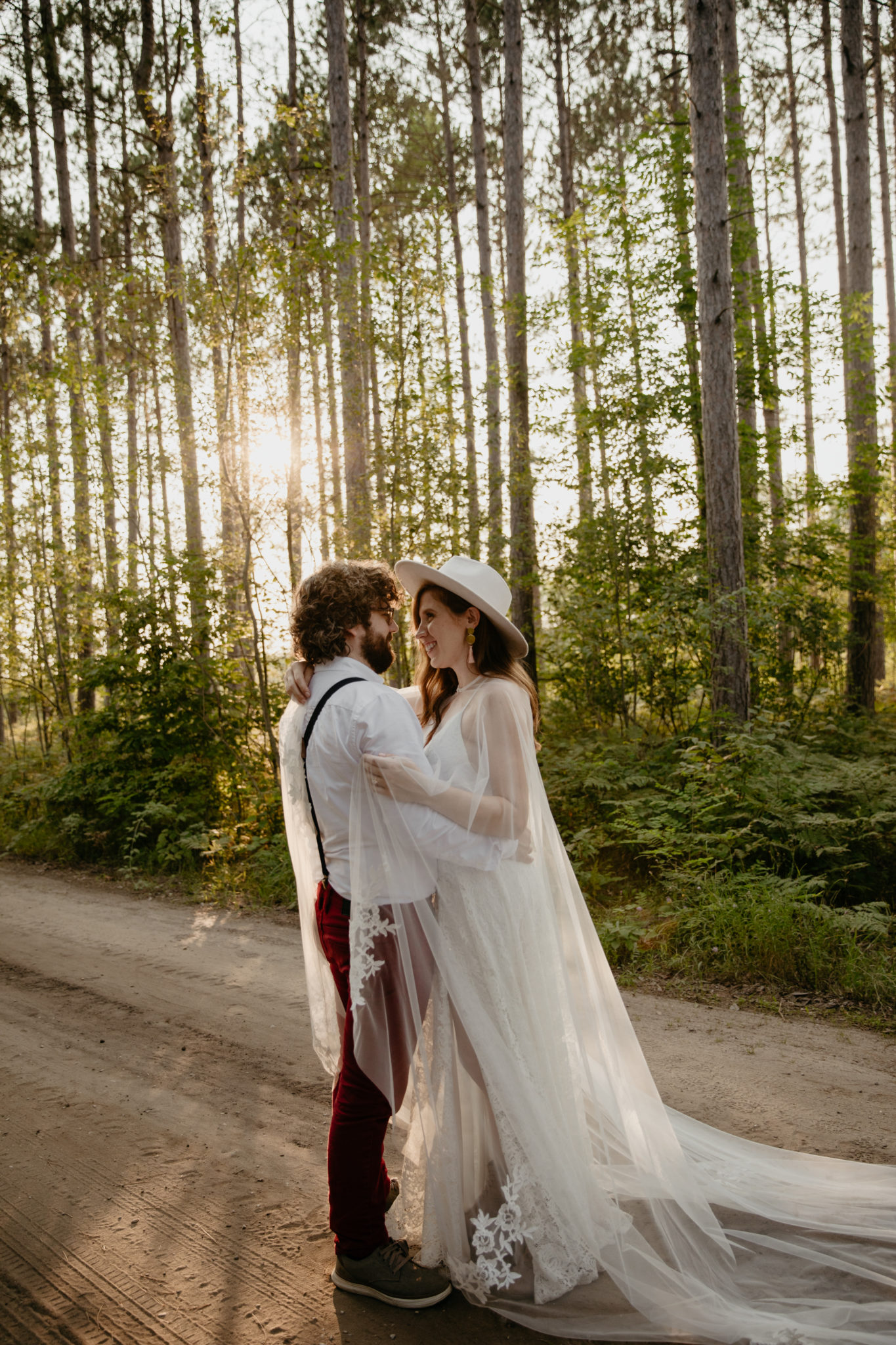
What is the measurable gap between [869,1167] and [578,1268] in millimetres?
1167

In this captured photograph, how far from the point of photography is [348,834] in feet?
7.77

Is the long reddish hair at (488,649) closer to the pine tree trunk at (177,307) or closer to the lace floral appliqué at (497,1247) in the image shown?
the lace floral appliqué at (497,1247)

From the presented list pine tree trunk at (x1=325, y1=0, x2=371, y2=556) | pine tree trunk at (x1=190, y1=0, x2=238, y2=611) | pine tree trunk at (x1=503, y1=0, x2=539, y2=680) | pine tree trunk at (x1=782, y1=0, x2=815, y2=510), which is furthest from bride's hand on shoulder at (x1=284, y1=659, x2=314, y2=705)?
pine tree trunk at (x1=782, y1=0, x2=815, y2=510)

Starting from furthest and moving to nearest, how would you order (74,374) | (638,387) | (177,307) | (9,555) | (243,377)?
1. (177,307)
2. (9,555)
3. (74,374)
4. (638,387)
5. (243,377)

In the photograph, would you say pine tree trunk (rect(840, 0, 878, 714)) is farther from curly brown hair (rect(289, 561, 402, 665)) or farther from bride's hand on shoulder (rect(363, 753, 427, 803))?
bride's hand on shoulder (rect(363, 753, 427, 803))

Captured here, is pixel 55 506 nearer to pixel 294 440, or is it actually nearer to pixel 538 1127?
pixel 294 440

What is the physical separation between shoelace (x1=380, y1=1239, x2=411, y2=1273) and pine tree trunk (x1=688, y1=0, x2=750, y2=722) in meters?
5.81

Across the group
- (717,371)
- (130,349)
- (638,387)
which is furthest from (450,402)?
(130,349)

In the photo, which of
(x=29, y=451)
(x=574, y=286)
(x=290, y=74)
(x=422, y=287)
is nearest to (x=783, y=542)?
(x=574, y=286)

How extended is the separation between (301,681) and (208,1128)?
2.00 meters

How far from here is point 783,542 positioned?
30.9ft

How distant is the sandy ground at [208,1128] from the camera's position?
7.60ft

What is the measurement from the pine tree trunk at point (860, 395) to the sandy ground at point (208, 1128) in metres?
7.90

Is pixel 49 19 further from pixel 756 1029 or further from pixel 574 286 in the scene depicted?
pixel 756 1029
